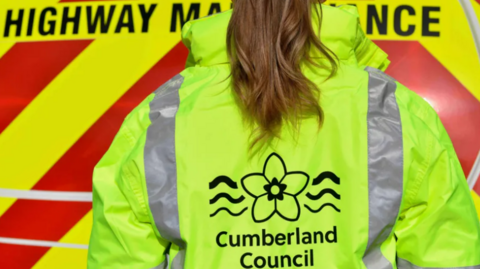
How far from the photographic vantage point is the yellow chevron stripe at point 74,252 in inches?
68.4

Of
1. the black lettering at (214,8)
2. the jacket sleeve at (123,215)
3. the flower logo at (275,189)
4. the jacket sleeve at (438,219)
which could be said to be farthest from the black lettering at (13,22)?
the jacket sleeve at (438,219)

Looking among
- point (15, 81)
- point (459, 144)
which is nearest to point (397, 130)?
point (459, 144)

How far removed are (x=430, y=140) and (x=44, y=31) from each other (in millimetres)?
1248

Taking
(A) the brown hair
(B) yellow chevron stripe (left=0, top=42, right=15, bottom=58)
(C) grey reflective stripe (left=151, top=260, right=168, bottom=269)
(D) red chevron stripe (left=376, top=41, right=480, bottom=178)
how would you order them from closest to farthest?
1. (A) the brown hair
2. (C) grey reflective stripe (left=151, top=260, right=168, bottom=269)
3. (D) red chevron stripe (left=376, top=41, right=480, bottom=178)
4. (B) yellow chevron stripe (left=0, top=42, right=15, bottom=58)

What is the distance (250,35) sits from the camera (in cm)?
116

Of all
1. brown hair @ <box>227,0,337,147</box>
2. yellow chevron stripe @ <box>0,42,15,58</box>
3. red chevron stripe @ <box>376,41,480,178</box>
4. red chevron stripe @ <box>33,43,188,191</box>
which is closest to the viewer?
brown hair @ <box>227,0,337,147</box>

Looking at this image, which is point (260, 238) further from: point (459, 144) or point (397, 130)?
point (459, 144)

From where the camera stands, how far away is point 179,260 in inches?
47.6

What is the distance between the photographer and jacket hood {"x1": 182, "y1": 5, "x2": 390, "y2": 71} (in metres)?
1.18

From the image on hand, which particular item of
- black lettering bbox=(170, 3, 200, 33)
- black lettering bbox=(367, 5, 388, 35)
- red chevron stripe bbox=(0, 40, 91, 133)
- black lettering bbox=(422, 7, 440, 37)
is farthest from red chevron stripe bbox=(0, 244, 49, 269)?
black lettering bbox=(422, 7, 440, 37)

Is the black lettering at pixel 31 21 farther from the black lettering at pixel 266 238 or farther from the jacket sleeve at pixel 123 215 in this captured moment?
the black lettering at pixel 266 238

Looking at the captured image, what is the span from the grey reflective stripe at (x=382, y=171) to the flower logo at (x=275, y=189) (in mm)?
140

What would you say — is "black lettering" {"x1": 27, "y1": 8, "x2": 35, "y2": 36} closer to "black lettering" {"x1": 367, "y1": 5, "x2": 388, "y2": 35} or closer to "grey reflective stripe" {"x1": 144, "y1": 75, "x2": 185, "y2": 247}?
"grey reflective stripe" {"x1": 144, "y1": 75, "x2": 185, "y2": 247}

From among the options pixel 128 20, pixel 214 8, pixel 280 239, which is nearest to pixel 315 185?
pixel 280 239
